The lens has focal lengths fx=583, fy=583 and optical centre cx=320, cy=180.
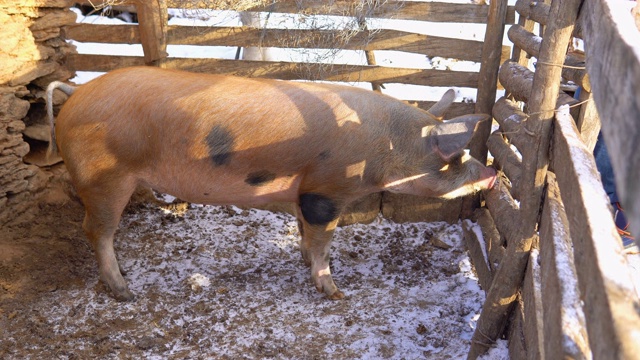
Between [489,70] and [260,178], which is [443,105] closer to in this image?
[489,70]

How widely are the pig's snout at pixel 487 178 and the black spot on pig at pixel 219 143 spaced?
74.1 inches

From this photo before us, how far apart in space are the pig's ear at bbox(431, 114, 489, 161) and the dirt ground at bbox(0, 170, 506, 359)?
1146 mm

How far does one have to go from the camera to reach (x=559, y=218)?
2.57 m

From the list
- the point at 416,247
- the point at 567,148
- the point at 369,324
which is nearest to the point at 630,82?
the point at 567,148

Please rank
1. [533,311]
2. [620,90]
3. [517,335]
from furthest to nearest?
[517,335] < [533,311] < [620,90]

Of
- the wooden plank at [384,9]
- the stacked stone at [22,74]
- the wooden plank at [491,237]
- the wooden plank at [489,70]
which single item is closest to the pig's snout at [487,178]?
the wooden plank at [491,237]

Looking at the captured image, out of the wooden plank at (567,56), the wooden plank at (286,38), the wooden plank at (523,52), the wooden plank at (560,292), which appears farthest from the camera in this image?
the wooden plank at (286,38)

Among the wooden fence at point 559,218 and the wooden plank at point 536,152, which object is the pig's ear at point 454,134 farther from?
the wooden plank at point 536,152

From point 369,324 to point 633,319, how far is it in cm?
292

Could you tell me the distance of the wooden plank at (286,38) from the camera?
5.16m

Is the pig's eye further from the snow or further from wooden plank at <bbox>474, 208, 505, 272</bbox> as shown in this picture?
the snow

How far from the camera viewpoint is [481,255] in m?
4.64

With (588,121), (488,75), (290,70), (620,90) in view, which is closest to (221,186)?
(290,70)

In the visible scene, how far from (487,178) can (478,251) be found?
700 millimetres
